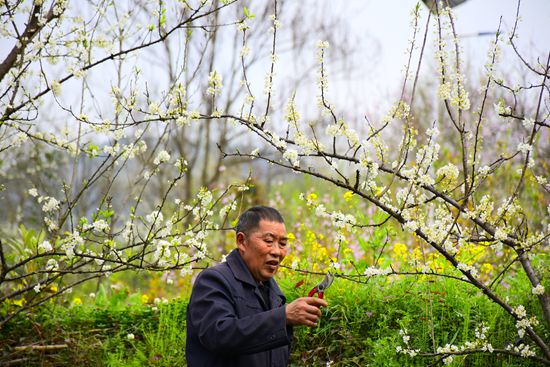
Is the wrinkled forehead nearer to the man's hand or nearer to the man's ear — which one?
the man's ear

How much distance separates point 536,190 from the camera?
782 cm

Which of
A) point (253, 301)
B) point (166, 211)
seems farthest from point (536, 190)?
point (166, 211)

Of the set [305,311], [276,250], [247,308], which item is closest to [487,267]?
[276,250]

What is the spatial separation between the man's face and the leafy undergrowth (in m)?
0.99

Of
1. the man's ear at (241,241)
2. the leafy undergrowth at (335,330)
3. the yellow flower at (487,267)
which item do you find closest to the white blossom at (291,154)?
the man's ear at (241,241)

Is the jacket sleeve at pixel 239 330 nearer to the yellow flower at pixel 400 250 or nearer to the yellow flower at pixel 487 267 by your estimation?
the yellow flower at pixel 400 250

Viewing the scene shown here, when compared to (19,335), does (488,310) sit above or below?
below

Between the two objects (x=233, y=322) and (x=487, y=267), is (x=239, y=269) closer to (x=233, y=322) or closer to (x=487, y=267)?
(x=233, y=322)

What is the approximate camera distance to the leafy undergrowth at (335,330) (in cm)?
440

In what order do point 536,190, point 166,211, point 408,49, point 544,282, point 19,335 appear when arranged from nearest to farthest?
point 408,49, point 544,282, point 19,335, point 536,190, point 166,211

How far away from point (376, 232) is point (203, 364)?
3.12 metres

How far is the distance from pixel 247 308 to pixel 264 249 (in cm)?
28

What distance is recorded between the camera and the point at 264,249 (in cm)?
308

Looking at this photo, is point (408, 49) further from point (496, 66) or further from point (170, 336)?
point (170, 336)
